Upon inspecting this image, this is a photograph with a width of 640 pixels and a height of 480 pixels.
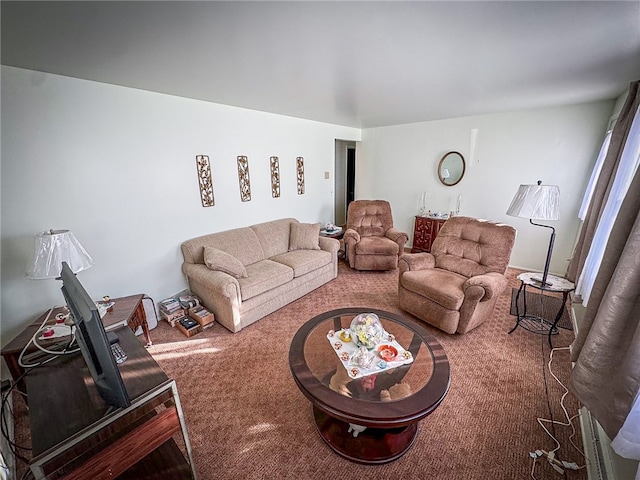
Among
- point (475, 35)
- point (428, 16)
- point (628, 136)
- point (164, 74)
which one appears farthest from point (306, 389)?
point (628, 136)

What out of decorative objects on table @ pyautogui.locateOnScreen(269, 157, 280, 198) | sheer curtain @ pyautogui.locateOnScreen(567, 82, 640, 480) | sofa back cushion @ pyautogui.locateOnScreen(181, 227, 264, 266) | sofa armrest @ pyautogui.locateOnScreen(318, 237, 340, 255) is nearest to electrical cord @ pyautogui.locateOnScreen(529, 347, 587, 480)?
sheer curtain @ pyautogui.locateOnScreen(567, 82, 640, 480)

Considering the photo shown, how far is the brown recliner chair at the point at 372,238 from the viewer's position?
3.85 metres

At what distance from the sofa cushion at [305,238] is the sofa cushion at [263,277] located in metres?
0.58

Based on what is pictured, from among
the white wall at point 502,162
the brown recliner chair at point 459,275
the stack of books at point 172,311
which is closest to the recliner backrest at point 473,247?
the brown recliner chair at point 459,275

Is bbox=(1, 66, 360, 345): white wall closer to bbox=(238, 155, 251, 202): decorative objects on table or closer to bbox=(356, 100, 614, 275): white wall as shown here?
bbox=(238, 155, 251, 202): decorative objects on table

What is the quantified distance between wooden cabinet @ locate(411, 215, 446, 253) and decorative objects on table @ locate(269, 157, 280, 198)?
2.57 m

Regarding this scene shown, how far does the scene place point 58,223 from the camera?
2.09 metres

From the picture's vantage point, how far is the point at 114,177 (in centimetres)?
235

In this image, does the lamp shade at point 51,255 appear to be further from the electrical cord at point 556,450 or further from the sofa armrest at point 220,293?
the electrical cord at point 556,450

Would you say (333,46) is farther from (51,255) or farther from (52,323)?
(52,323)

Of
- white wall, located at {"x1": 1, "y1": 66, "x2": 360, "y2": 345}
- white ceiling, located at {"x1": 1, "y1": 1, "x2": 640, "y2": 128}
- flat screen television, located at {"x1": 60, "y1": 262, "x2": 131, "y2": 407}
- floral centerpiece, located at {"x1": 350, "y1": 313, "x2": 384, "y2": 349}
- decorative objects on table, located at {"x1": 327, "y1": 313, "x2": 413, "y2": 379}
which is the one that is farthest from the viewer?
white wall, located at {"x1": 1, "y1": 66, "x2": 360, "y2": 345}

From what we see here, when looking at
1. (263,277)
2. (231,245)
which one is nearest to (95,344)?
(263,277)

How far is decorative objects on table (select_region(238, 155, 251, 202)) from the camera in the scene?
3365 millimetres

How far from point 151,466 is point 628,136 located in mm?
4008
